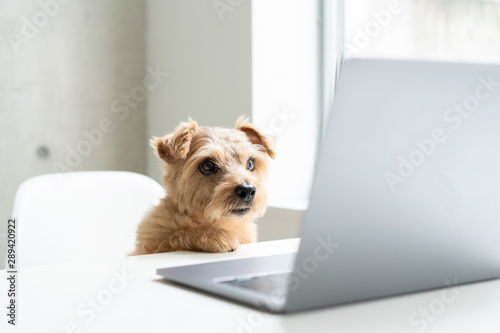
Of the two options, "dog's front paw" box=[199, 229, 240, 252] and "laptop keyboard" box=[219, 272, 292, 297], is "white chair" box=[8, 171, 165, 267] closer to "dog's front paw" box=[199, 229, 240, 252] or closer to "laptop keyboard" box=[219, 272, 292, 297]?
"dog's front paw" box=[199, 229, 240, 252]

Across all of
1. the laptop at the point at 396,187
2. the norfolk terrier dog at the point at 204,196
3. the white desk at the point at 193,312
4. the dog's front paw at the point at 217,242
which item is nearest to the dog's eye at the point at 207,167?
the norfolk terrier dog at the point at 204,196

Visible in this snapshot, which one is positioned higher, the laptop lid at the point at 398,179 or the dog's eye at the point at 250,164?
the laptop lid at the point at 398,179

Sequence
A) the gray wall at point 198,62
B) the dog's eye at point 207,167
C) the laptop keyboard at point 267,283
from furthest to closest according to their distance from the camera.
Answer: the gray wall at point 198,62 → the dog's eye at point 207,167 → the laptop keyboard at point 267,283

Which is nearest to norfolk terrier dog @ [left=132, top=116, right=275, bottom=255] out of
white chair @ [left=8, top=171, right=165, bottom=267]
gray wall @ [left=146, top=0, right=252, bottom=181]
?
white chair @ [left=8, top=171, right=165, bottom=267]

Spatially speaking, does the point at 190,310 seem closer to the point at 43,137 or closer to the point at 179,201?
the point at 179,201

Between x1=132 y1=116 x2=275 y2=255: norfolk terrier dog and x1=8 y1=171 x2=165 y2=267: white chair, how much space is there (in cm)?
22

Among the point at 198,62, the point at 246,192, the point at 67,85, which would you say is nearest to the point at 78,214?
the point at 246,192

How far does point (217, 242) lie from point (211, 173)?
0.17 m

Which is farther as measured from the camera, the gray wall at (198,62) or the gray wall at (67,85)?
the gray wall at (67,85)

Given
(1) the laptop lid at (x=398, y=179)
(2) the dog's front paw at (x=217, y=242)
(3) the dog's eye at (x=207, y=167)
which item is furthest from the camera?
(3) the dog's eye at (x=207, y=167)

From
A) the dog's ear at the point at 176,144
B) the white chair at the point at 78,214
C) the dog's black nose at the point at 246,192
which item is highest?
the dog's ear at the point at 176,144

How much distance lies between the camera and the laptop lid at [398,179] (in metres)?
0.47

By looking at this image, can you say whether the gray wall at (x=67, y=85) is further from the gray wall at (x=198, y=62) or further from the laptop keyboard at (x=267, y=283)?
the laptop keyboard at (x=267, y=283)

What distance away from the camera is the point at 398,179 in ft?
1.69
